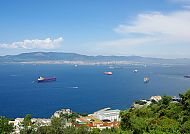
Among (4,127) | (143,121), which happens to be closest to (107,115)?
(4,127)

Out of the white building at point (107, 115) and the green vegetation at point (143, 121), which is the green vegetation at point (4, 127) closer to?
the green vegetation at point (143, 121)

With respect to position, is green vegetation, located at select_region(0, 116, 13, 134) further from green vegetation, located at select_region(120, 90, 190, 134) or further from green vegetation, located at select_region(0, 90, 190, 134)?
green vegetation, located at select_region(120, 90, 190, 134)

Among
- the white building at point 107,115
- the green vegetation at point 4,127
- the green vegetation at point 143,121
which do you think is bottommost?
the white building at point 107,115

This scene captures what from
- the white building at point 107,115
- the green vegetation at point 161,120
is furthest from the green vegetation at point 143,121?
the white building at point 107,115

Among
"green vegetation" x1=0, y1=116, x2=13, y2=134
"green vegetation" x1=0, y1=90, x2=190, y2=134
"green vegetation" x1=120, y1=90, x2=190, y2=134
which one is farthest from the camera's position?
"green vegetation" x1=0, y1=116, x2=13, y2=134

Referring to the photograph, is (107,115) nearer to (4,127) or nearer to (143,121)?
(4,127)

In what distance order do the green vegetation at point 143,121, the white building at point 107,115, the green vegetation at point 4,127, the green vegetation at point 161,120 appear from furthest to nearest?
the white building at point 107,115 → the green vegetation at point 4,127 → the green vegetation at point 143,121 → the green vegetation at point 161,120

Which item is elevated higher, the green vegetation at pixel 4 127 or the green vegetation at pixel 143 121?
the green vegetation at pixel 143 121

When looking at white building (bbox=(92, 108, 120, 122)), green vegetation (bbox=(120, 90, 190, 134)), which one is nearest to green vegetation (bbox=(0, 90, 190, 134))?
green vegetation (bbox=(120, 90, 190, 134))

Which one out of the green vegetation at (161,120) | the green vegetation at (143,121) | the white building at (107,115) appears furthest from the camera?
the white building at (107,115)
